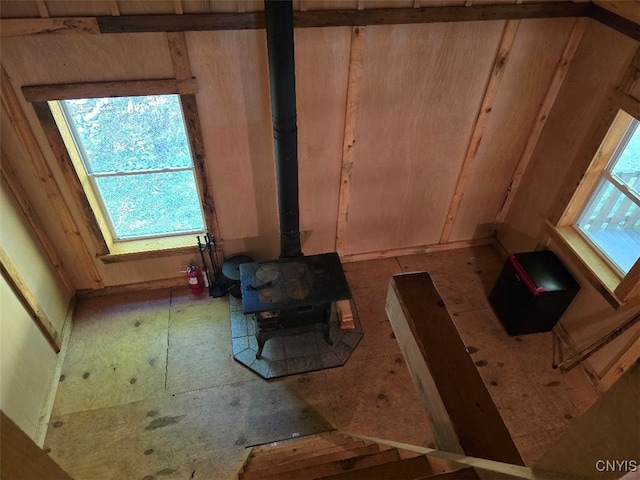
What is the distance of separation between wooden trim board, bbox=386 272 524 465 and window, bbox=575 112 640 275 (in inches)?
115

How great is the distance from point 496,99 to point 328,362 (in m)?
2.71

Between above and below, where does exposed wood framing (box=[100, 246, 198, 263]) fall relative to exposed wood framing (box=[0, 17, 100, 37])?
below

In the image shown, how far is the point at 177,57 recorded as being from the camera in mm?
2932

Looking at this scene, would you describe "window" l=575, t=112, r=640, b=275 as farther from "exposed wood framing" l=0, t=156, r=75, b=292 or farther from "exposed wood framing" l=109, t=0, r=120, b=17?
"exposed wood framing" l=0, t=156, r=75, b=292

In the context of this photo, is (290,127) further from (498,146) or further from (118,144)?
(498,146)

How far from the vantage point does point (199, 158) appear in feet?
11.3

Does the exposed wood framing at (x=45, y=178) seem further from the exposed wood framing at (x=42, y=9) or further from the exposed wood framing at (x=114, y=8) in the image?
the exposed wood framing at (x=114, y=8)

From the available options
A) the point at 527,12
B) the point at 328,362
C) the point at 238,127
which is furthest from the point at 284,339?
the point at 527,12

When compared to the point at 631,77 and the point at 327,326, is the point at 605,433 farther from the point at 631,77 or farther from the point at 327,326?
the point at 631,77

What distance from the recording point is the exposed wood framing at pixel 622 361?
10.5 ft

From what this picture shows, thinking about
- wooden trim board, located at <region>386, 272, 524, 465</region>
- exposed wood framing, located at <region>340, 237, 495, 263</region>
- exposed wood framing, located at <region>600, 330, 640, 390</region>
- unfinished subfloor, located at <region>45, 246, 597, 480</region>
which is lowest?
unfinished subfloor, located at <region>45, 246, 597, 480</region>

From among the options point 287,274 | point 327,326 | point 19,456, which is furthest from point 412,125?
point 19,456

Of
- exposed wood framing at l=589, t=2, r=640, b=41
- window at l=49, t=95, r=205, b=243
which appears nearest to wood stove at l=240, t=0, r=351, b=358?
window at l=49, t=95, r=205, b=243

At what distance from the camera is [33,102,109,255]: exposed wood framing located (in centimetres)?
300
